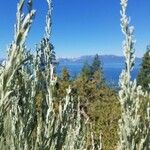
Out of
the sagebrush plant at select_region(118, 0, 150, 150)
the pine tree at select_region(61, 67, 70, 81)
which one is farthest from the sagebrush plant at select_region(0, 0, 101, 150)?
the pine tree at select_region(61, 67, 70, 81)

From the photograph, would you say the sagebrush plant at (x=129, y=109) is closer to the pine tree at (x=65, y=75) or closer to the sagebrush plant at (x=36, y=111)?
the sagebrush plant at (x=36, y=111)

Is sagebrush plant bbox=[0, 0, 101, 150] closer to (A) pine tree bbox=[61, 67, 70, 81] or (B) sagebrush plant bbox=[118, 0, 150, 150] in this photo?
(B) sagebrush plant bbox=[118, 0, 150, 150]

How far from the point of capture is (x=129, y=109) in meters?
4.27

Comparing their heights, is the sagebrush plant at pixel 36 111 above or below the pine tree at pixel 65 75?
above

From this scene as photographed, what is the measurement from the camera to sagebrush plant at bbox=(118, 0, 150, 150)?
4184 millimetres

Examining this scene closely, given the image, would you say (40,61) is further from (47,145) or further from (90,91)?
(90,91)

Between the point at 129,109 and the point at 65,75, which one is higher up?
the point at 129,109

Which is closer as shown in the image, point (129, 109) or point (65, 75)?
point (129, 109)

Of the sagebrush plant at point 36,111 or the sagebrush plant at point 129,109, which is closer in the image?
the sagebrush plant at point 36,111

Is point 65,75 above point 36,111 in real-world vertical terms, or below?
below

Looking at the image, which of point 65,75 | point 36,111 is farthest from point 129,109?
point 65,75

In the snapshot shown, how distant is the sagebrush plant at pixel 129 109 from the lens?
4184 mm

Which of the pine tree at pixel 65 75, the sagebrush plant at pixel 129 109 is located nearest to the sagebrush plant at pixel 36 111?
the sagebrush plant at pixel 129 109

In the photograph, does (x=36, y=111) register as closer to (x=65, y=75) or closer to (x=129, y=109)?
(x=129, y=109)
